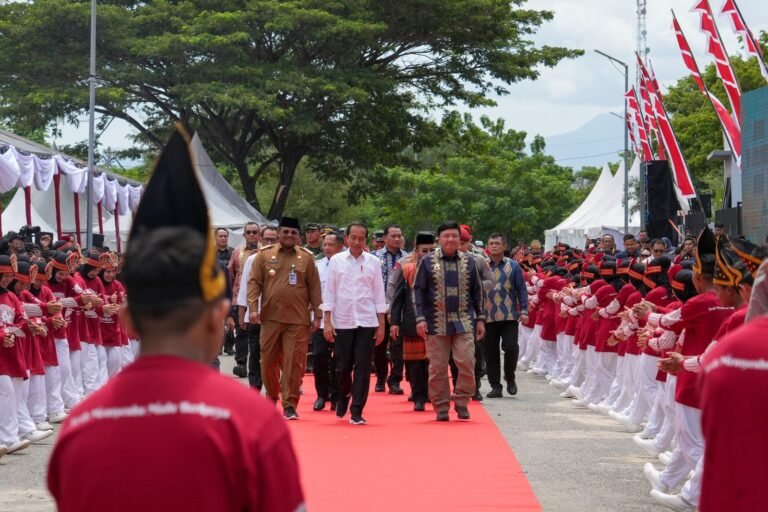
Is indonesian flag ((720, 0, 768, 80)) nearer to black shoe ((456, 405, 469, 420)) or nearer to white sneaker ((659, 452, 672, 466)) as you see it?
black shoe ((456, 405, 469, 420))

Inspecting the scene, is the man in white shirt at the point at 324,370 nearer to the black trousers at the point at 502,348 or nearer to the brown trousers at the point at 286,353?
the brown trousers at the point at 286,353

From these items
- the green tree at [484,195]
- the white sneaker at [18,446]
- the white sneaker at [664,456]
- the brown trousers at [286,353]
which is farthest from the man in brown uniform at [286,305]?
the green tree at [484,195]

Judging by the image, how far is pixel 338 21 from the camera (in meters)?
39.2

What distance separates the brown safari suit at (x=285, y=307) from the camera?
1471 centimetres

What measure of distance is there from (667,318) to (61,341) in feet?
24.9

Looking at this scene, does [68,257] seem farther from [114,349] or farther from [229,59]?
[229,59]

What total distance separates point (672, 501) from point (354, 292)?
6.04 metres

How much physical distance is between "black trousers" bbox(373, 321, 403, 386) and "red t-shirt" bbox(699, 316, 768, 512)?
13.7 metres

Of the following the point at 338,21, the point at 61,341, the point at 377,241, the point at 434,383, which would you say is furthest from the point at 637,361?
the point at 338,21

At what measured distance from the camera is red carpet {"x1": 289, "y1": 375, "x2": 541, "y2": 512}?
9969 mm

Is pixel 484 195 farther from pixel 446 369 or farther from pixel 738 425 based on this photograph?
pixel 738 425

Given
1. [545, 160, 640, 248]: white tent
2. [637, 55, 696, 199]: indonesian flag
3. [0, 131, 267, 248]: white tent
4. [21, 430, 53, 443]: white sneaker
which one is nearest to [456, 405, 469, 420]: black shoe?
[21, 430, 53, 443]: white sneaker

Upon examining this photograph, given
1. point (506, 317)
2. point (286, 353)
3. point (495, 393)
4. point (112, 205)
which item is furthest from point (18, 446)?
point (112, 205)

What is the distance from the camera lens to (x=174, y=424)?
3.30m
